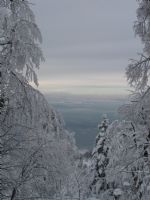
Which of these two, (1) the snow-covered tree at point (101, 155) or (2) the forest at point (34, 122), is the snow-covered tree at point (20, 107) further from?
(1) the snow-covered tree at point (101, 155)

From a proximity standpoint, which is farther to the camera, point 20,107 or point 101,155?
point 101,155

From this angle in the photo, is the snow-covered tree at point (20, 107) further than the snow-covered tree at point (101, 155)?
No

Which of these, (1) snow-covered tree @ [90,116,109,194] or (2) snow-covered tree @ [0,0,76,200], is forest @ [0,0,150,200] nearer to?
(2) snow-covered tree @ [0,0,76,200]

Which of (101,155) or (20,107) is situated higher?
(20,107)

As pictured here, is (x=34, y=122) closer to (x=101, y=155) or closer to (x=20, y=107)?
(x=20, y=107)

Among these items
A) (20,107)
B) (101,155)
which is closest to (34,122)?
(20,107)

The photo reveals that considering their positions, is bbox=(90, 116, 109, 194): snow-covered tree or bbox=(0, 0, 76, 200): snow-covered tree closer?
bbox=(0, 0, 76, 200): snow-covered tree

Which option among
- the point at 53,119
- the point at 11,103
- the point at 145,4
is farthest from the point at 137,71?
the point at 11,103

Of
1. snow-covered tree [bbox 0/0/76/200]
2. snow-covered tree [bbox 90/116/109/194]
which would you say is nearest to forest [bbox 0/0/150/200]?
snow-covered tree [bbox 0/0/76/200]

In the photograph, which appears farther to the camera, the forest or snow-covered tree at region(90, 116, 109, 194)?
snow-covered tree at region(90, 116, 109, 194)

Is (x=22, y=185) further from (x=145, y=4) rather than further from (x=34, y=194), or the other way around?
(x=145, y=4)

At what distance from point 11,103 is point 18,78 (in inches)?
25.4

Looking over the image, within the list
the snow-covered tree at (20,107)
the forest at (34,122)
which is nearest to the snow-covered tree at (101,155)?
the forest at (34,122)

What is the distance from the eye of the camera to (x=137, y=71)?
10984 millimetres
